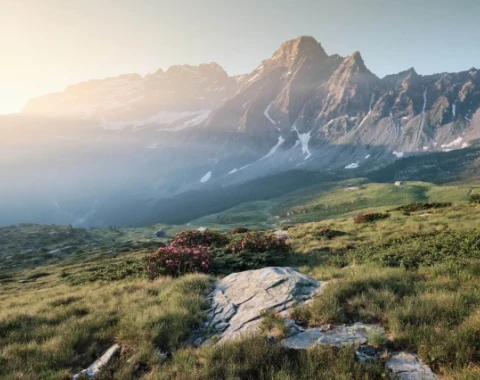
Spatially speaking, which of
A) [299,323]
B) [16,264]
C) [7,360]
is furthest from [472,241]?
[16,264]

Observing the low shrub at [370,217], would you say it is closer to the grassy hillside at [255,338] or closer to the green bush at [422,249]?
the green bush at [422,249]

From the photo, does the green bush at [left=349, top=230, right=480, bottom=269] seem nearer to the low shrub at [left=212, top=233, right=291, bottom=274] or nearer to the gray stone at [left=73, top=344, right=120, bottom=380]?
the low shrub at [left=212, top=233, right=291, bottom=274]

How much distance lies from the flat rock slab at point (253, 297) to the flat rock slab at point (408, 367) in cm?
349

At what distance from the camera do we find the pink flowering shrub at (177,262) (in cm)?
1716

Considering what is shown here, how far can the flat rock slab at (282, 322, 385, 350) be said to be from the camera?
7577 mm

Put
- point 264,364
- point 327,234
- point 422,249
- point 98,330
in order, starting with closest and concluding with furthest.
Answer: point 264,364
point 98,330
point 422,249
point 327,234

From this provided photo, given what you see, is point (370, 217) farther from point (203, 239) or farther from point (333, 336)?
point (333, 336)

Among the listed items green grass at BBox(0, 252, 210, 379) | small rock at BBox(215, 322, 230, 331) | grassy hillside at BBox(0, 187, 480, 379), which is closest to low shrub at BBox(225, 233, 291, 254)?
grassy hillside at BBox(0, 187, 480, 379)


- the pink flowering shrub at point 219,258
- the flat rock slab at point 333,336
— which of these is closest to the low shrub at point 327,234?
the pink flowering shrub at point 219,258

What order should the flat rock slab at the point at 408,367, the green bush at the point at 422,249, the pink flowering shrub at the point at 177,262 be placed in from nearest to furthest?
the flat rock slab at the point at 408,367
the green bush at the point at 422,249
the pink flowering shrub at the point at 177,262

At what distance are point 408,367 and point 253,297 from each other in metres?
5.50

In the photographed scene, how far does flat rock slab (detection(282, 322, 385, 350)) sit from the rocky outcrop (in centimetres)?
127

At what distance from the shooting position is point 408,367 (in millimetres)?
6574

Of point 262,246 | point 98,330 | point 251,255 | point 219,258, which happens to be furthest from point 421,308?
point 262,246
